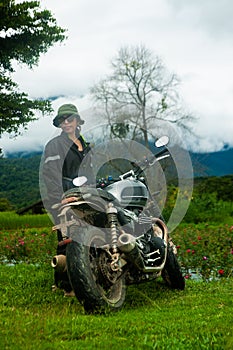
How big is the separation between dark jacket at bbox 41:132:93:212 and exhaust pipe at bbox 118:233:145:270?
815 mm

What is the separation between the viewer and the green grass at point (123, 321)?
3648mm

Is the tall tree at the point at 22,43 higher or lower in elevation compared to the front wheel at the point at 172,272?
higher

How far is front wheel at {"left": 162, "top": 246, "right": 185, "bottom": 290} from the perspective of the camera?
21.0ft

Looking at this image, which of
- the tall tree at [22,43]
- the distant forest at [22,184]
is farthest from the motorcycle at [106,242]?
the distant forest at [22,184]

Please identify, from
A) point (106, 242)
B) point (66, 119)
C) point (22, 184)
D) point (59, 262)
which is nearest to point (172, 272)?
point (106, 242)

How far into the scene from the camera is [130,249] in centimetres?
491

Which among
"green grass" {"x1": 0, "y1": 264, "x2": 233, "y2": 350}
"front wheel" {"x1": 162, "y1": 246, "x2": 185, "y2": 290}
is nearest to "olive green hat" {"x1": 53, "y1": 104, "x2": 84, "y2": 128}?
"green grass" {"x1": 0, "y1": 264, "x2": 233, "y2": 350}

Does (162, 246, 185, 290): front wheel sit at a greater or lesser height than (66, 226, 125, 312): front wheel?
lesser

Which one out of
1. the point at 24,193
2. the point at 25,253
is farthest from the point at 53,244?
the point at 24,193

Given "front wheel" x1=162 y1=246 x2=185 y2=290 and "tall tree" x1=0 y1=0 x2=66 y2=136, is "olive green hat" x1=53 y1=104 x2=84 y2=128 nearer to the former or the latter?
"front wheel" x1=162 y1=246 x2=185 y2=290

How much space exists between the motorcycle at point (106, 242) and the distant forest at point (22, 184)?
23.0 meters

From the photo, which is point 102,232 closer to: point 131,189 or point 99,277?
point 99,277

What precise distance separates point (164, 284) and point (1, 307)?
252 cm

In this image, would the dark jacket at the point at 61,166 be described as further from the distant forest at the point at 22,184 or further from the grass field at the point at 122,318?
the distant forest at the point at 22,184
